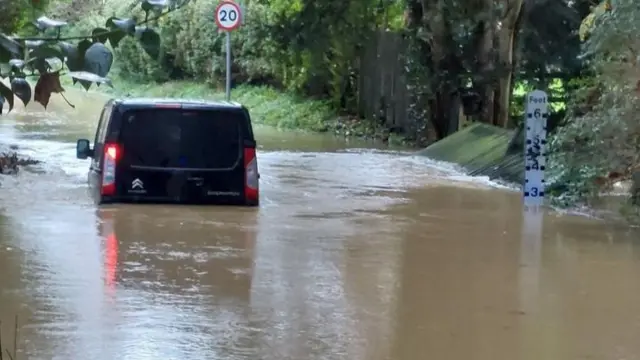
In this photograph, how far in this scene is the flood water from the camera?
7.87 meters

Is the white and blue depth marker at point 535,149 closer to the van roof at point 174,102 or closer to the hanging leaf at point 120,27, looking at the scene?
the van roof at point 174,102

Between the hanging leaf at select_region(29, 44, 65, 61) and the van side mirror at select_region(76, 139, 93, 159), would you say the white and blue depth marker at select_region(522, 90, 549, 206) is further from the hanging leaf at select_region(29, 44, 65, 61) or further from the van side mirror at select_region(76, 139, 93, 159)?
the hanging leaf at select_region(29, 44, 65, 61)

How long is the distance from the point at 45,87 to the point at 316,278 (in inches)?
261

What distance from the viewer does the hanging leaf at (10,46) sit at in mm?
3545

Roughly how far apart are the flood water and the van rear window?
1.85 feet

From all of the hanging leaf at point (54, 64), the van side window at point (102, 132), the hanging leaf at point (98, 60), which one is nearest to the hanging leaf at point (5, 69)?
the hanging leaf at point (54, 64)

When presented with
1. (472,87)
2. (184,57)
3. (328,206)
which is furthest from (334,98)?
(328,206)

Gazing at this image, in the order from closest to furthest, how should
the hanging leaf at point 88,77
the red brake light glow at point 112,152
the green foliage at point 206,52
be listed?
the hanging leaf at point 88,77
the red brake light glow at point 112,152
the green foliage at point 206,52

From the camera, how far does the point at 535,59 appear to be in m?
26.3

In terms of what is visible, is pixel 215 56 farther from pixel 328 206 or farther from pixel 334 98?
pixel 328 206

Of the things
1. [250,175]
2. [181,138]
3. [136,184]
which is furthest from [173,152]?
[250,175]

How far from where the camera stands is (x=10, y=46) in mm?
3564

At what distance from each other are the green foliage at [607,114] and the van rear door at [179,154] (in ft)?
12.9

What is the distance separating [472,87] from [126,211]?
470 inches
